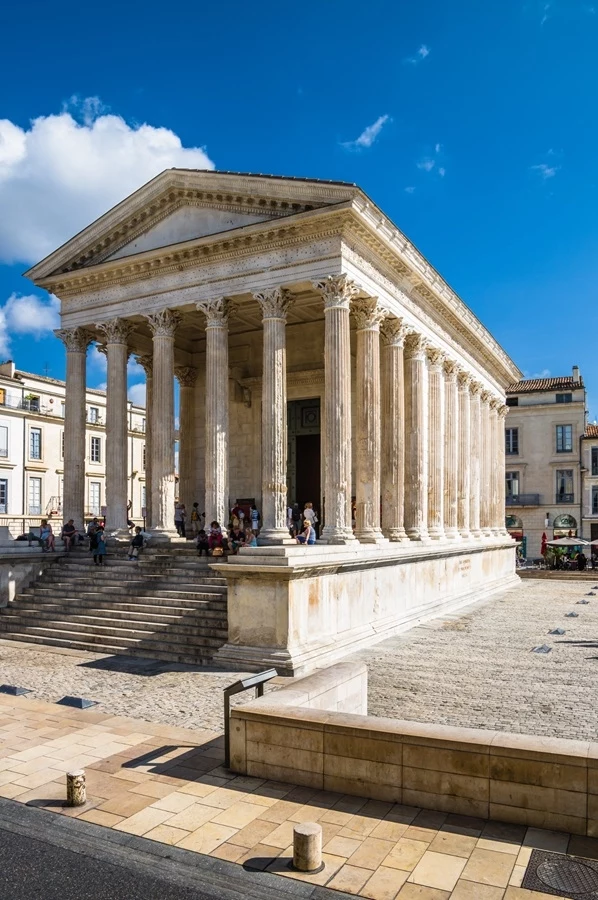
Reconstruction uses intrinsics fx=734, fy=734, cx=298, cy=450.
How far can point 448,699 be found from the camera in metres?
11.2

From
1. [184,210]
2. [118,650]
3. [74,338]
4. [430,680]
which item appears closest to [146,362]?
[74,338]

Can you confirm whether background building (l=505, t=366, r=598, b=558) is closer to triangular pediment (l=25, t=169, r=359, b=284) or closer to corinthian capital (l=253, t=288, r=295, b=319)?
triangular pediment (l=25, t=169, r=359, b=284)

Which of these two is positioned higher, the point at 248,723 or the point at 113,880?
the point at 248,723

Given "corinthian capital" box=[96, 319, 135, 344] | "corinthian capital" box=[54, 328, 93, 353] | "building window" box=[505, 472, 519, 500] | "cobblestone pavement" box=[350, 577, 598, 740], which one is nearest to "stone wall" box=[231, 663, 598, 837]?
"cobblestone pavement" box=[350, 577, 598, 740]

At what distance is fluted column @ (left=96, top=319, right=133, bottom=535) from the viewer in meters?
21.8

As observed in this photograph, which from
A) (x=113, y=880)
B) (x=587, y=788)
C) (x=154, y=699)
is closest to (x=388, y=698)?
(x=154, y=699)

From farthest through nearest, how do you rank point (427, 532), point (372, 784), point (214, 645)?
point (427, 532) < point (214, 645) < point (372, 784)

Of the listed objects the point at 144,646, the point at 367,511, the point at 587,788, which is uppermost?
the point at 367,511

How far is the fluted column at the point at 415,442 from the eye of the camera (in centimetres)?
2320

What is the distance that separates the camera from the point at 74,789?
278 inches

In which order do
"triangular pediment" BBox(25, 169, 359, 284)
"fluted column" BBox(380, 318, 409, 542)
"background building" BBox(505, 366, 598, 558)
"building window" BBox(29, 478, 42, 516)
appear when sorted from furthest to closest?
"background building" BBox(505, 366, 598, 558) → "building window" BBox(29, 478, 42, 516) → "fluted column" BBox(380, 318, 409, 542) → "triangular pediment" BBox(25, 169, 359, 284)

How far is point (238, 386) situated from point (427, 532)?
8.76 m

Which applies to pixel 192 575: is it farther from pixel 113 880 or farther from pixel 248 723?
pixel 113 880

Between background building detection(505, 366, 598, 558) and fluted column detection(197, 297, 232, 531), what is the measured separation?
41912 millimetres
